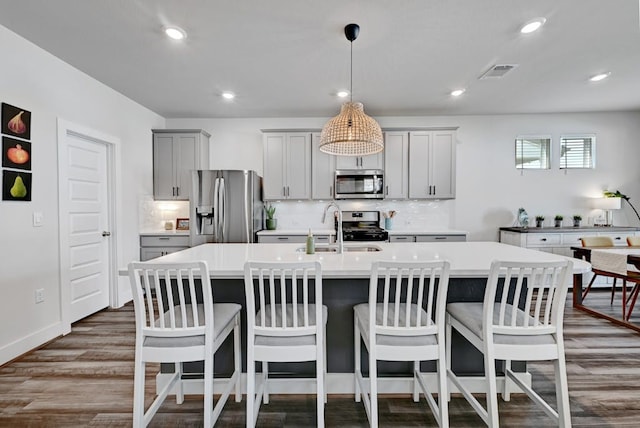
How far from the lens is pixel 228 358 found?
82.1 inches

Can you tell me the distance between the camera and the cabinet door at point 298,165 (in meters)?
4.53

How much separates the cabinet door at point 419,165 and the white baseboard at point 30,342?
174 inches

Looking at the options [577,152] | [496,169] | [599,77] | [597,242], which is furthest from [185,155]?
[577,152]

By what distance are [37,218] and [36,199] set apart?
17cm

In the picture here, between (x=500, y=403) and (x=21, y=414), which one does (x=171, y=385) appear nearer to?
(x=21, y=414)

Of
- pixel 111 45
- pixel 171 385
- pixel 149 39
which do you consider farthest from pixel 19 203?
pixel 171 385

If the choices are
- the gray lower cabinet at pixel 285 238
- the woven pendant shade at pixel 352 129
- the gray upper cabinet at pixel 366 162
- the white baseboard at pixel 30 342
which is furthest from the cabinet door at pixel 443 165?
the white baseboard at pixel 30 342

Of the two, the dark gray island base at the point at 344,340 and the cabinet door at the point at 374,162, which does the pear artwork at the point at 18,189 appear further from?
the cabinet door at the point at 374,162

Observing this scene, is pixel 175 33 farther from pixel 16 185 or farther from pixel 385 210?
pixel 385 210

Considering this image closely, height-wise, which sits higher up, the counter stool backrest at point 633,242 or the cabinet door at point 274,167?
the cabinet door at point 274,167

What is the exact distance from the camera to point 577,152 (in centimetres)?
478

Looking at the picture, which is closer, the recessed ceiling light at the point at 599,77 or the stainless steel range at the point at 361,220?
the recessed ceiling light at the point at 599,77

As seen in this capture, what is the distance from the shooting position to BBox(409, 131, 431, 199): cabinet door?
14.7 feet

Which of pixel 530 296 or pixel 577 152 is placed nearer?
pixel 530 296
